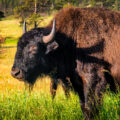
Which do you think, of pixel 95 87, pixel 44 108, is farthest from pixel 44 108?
pixel 95 87

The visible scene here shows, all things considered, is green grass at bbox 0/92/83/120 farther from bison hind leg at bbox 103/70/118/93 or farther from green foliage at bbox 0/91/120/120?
bison hind leg at bbox 103/70/118/93

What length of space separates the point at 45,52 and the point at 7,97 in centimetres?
134

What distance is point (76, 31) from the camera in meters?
4.77

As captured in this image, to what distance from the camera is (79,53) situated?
4.57 meters

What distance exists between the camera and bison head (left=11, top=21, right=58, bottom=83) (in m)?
4.52

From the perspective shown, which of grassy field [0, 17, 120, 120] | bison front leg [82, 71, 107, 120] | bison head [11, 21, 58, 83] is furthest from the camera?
bison head [11, 21, 58, 83]

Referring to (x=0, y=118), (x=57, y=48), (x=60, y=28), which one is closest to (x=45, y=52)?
(x=57, y=48)

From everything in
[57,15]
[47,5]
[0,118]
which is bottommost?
[47,5]

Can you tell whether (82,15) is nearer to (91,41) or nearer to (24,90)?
(91,41)

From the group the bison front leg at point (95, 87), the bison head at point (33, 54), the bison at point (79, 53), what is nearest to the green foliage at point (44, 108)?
the bison front leg at point (95, 87)

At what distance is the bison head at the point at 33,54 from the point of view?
452cm

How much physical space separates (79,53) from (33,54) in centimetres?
105

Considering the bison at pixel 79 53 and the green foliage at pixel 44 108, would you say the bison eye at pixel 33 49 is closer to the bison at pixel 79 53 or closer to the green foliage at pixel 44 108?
the bison at pixel 79 53

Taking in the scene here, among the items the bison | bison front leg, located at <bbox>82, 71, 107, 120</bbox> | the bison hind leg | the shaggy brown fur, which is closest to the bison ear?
the bison
